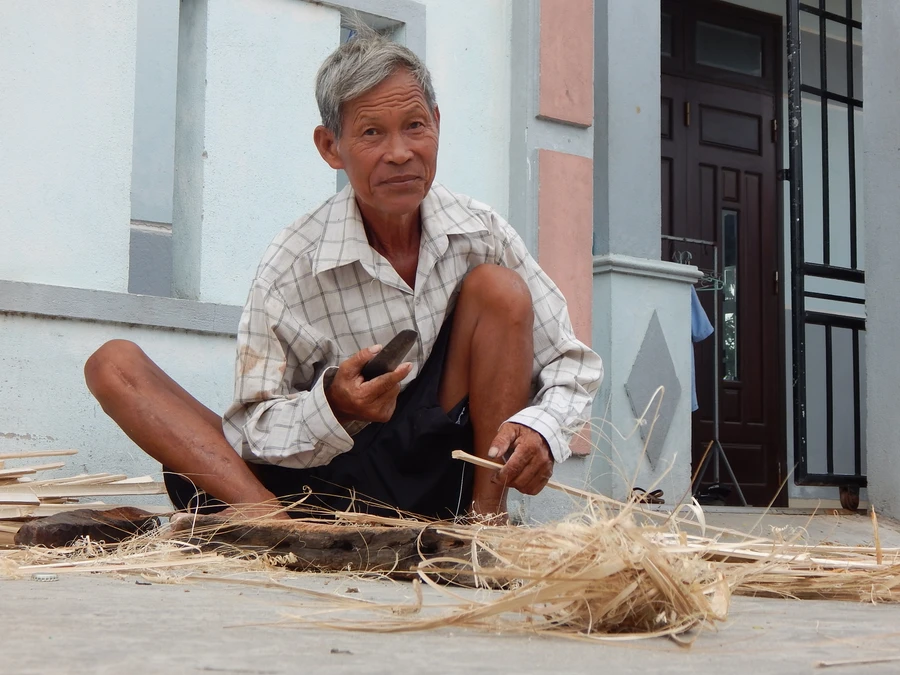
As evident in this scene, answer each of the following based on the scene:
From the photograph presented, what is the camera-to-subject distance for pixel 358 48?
111 inches

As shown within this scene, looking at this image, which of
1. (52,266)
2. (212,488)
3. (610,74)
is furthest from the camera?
(610,74)

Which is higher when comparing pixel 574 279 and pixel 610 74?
pixel 610 74

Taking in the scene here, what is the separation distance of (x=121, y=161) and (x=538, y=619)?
302cm

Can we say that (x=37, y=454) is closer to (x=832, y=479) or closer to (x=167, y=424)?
(x=167, y=424)

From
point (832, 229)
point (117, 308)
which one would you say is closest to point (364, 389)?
point (117, 308)

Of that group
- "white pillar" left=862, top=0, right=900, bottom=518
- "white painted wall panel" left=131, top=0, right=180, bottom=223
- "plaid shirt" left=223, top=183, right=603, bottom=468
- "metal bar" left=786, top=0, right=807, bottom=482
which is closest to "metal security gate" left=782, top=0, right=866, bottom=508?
"metal bar" left=786, top=0, right=807, bottom=482

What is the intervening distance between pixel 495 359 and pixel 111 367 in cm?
98

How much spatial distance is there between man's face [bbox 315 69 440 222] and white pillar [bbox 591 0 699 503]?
2465mm

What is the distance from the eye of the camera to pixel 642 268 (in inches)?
206

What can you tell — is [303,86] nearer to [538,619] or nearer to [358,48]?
[358,48]

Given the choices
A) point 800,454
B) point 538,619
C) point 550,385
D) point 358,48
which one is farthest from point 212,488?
point 800,454

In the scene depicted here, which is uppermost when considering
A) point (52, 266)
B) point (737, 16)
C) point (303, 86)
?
point (737, 16)

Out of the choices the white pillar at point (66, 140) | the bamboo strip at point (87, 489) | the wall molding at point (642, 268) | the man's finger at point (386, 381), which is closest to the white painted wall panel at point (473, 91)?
the wall molding at point (642, 268)

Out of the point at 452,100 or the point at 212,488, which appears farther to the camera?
the point at 452,100
